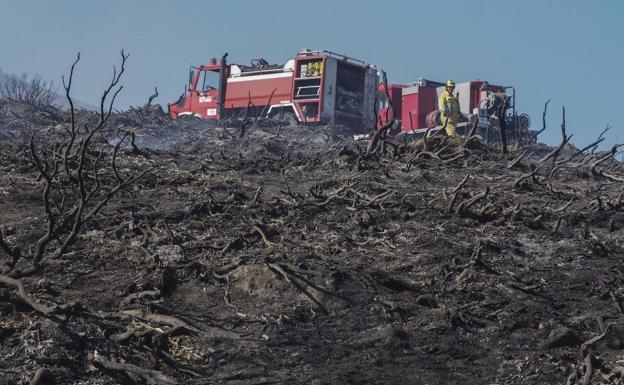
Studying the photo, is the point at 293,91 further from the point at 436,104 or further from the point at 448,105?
the point at 448,105

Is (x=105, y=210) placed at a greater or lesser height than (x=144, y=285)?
greater

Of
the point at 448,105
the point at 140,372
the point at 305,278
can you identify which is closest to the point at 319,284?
the point at 305,278

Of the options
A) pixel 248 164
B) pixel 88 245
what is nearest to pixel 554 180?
pixel 248 164

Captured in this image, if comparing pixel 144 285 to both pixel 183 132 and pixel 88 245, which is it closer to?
pixel 88 245

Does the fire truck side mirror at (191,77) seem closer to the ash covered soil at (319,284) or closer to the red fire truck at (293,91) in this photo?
the red fire truck at (293,91)

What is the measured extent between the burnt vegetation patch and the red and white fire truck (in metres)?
11.3

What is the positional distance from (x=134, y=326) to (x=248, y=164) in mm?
6082

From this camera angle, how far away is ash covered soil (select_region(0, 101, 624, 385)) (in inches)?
185

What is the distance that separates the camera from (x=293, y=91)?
22312 mm

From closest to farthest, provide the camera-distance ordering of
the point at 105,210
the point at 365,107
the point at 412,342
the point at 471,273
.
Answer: the point at 412,342 < the point at 471,273 < the point at 105,210 < the point at 365,107

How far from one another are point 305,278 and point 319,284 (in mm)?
116

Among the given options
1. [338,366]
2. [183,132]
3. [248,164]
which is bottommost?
[338,366]

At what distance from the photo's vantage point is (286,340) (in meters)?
5.07

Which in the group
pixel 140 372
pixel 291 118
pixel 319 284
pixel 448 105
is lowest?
pixel 140 372
